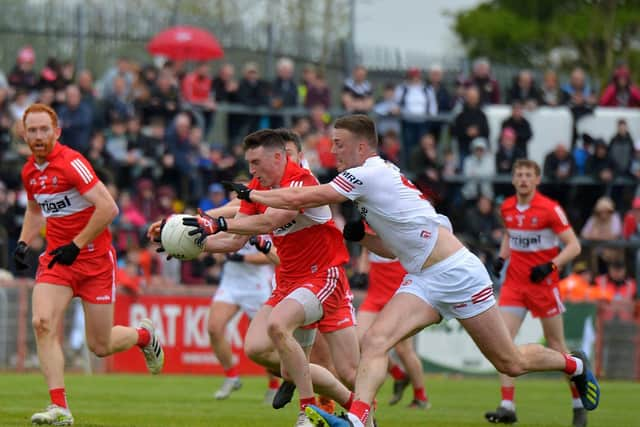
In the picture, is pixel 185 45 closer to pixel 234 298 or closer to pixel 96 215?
pixel 234 298

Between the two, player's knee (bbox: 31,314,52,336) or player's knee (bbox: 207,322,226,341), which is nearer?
player's knee (bbox: 31,314,52,336)

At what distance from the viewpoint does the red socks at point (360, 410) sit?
977cm

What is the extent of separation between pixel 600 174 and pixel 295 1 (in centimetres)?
1652

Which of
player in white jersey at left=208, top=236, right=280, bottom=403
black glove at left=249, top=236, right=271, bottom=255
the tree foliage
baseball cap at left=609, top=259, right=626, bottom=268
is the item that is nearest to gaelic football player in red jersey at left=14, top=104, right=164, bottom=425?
black glove at left=249, top=236, right=271, bottom=255

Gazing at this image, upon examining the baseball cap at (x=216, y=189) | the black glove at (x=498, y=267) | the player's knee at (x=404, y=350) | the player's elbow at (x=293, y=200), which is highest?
the player's elbow at (x=293, y=200)

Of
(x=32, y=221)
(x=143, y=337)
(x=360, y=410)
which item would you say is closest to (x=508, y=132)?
(x=143, y=337)

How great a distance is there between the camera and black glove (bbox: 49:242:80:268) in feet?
38.1

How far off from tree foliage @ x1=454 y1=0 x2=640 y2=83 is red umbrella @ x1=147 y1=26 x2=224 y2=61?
79.3ft

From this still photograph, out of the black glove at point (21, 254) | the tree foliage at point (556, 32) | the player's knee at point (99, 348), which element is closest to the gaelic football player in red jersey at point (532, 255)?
the player's knee at point (99, 348)

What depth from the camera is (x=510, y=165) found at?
2545cm

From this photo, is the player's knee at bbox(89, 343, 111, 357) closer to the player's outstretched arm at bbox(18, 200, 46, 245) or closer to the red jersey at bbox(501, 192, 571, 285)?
the player's outstretched arm at bbox(18, 200, 46, 245)

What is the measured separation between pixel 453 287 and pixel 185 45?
1498 centimetres

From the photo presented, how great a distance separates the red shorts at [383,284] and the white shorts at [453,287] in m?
5.13

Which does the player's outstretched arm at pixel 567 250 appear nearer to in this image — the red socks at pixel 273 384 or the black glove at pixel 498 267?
the black glove at pixel 498 267
